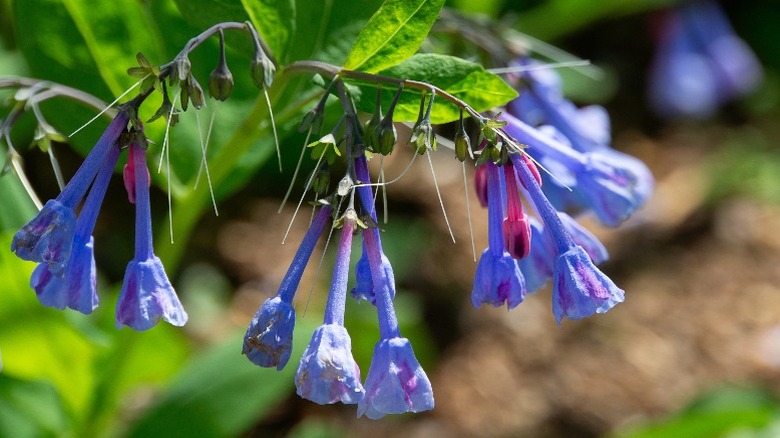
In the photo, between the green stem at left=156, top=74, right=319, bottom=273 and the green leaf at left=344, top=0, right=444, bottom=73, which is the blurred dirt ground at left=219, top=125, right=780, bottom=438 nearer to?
the green stem at left=156, top=74, right=319, bottom=273

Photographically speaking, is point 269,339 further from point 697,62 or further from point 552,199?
point 697,62

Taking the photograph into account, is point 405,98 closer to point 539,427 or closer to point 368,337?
point 368,337

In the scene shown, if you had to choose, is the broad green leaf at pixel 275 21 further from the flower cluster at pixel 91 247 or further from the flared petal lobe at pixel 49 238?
the flared petal lobe at pixel 49 238

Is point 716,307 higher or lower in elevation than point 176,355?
lower

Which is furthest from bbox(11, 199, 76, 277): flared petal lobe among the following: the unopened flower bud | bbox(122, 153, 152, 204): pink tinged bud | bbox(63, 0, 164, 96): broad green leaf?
bbox(63, 0, 164, 96): broad green leaf

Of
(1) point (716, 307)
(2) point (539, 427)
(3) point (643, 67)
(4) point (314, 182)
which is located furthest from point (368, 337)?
(3) point (643, 67)
